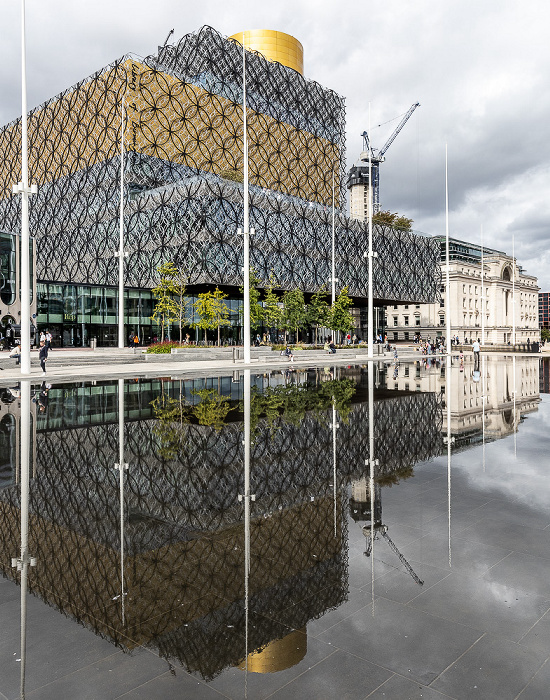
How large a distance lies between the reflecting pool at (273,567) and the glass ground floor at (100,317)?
5184 centimetres

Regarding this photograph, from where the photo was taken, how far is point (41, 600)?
481 centimetres

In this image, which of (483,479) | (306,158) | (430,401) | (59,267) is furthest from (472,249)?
(483,479)

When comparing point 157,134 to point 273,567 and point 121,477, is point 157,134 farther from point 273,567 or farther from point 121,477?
point 273,567

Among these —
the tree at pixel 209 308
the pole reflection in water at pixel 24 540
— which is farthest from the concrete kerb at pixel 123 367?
the pole reflection in water at pixel 24 540

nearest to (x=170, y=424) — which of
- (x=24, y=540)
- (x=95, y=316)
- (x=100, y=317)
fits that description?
(x=24, y=540)

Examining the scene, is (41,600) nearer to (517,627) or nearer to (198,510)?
(198,510)

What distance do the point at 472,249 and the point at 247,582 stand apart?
175235mm

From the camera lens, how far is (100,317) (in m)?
65.4

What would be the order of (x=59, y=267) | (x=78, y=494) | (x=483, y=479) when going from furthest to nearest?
(x=59, y=267), (x=483, y=479), (x=78, y=494)

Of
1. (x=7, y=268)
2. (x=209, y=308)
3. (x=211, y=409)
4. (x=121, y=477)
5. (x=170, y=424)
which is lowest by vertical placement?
(x=121, y=477)

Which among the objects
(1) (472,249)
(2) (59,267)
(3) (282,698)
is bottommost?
(3) (282,698)

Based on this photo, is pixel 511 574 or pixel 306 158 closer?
pixel 511 574

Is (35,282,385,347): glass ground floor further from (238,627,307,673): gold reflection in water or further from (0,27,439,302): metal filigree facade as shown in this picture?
(238,627,307,673): gold reflection in water

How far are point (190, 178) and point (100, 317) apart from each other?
20725 millimetres
